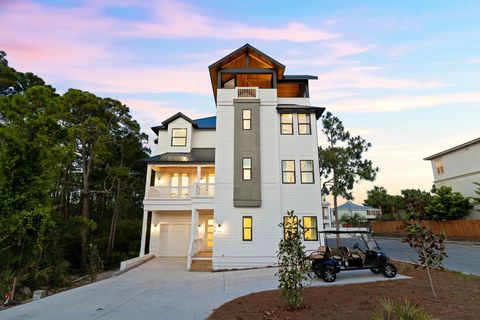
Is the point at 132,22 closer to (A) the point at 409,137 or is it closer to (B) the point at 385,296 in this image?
(B) the point at 385,296

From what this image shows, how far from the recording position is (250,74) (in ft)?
55.3

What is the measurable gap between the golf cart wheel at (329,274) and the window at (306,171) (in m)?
6.43

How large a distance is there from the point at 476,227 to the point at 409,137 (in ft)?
32.7

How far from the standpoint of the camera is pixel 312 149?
15.4 metres

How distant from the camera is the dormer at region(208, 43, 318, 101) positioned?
16.1m

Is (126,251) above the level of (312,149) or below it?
below

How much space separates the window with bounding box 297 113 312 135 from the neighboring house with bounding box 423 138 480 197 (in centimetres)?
2393

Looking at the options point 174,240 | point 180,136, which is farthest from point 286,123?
point 174,240

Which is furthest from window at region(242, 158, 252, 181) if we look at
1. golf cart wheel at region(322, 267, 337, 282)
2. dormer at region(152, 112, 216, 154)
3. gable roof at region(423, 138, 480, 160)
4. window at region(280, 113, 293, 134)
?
gable roof at region(423, 138, 480, 160)

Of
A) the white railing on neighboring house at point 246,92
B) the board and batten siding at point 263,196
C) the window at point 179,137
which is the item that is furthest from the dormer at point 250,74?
the window at point 179,137

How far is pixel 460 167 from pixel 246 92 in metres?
29.4

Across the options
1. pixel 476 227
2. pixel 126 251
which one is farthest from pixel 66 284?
pixel 476 227

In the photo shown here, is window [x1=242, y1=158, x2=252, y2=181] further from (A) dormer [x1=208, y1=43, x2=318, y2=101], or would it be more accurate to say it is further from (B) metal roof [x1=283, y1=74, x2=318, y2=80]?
(B) metal roof [x1=283, y1=74, x2=318, y2=80]

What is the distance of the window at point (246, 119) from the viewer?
15.6m
